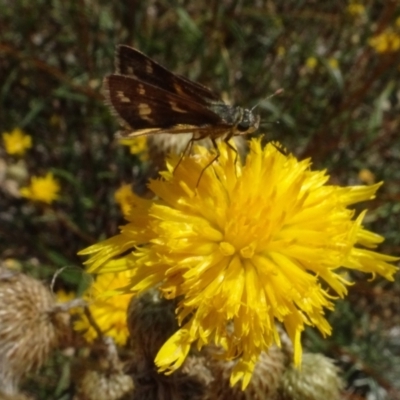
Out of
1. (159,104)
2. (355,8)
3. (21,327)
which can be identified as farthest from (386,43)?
(21,327)

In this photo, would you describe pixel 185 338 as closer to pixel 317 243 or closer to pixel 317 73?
pixel 317 243

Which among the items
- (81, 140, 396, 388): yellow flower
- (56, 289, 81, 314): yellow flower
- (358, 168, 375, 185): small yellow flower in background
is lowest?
(56, 289, 81, 314): yellow flower

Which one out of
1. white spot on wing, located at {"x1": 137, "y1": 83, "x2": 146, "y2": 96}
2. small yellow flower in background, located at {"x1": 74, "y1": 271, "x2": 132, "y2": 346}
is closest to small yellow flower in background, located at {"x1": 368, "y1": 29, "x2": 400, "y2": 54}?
small yellow flower in background, located at {"x1": 74, "y1": 271, "x2": 132, "y2": 346}

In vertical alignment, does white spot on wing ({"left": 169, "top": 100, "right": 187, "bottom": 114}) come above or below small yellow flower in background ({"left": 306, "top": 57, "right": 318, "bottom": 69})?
below

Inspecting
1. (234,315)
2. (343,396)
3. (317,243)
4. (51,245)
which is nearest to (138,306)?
(234,315)

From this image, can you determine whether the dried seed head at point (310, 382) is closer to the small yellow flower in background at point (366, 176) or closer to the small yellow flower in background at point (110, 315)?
the small yellow flower in background at point (110, 315)

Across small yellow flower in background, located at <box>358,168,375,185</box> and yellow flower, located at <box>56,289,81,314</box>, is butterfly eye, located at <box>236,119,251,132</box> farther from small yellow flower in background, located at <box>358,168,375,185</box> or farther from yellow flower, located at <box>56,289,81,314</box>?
small yellow flower in background, located at <box>358,168,375,185</box>

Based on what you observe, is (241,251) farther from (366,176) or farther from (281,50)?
(281,50)
